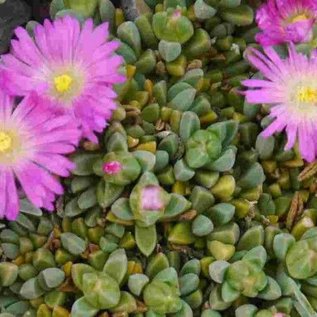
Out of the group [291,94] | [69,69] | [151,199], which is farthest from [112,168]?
[291,94]

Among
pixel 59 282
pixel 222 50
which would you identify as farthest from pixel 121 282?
pixel 222 50

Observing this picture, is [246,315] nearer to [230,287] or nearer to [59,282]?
[230,287]

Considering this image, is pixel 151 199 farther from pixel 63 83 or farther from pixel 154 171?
pixel 63 83

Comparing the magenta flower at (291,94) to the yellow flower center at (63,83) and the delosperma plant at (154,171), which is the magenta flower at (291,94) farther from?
the yellow flower center at (63,83)

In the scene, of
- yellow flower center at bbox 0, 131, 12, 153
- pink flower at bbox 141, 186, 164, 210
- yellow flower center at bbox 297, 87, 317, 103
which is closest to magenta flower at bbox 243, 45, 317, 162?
yellow flower center at bbox 297, 87, 317, 103

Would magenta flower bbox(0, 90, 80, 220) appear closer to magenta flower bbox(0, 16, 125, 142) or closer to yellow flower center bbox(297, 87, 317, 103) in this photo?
magenta flower bbox(0, 16, 125, 142)

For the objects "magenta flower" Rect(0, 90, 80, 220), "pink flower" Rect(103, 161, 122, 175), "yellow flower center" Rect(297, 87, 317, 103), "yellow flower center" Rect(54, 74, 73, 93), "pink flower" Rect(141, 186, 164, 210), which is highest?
"yellow flower center" Rect(54, 74, 73, 93)
